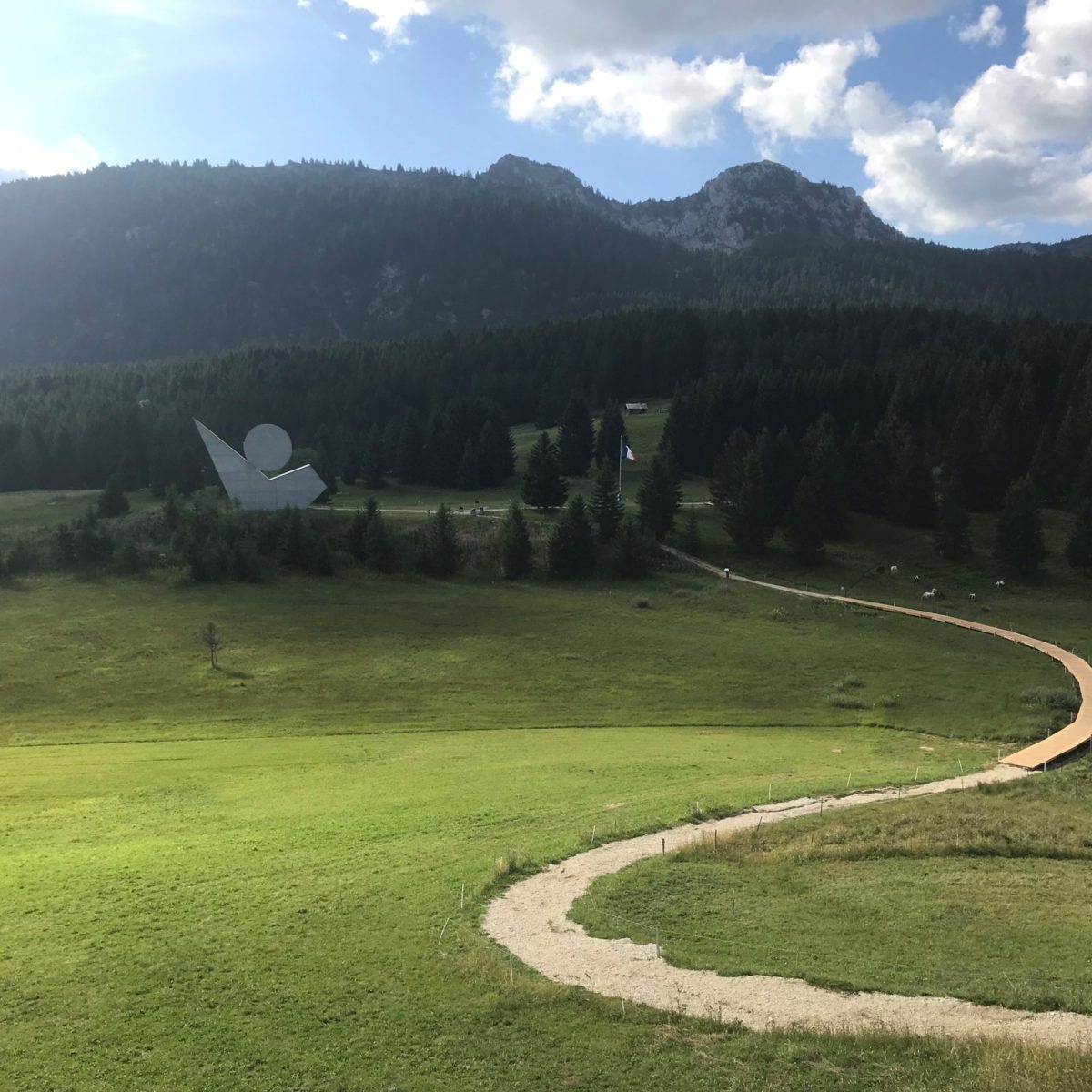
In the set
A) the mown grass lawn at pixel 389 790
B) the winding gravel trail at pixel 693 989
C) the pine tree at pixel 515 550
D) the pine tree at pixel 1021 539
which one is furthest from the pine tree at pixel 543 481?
the winding gravel trail at pixel 693 989

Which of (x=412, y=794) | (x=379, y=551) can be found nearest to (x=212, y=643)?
(x=379, y=551)

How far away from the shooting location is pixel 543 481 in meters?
109

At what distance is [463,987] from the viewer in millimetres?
15914

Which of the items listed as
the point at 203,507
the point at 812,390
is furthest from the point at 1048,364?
the point at 203,507

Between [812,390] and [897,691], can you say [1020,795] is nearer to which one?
[897,691]

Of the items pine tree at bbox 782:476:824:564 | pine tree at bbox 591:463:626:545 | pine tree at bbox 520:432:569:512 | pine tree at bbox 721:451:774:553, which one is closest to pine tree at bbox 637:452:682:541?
pine tree at bbox 591:463:626:545

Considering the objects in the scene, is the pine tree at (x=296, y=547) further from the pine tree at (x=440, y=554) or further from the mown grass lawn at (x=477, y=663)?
the pine tree at (x=440, y=554)

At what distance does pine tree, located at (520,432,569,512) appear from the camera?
358 feet

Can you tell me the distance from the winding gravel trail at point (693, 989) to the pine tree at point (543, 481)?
8646 cm

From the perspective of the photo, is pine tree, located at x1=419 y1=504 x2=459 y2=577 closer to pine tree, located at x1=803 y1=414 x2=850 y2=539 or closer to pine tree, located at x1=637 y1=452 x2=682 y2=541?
pine tree, located at x1=637 y1=452 x2=682 y2=541

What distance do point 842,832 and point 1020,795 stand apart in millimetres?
10665

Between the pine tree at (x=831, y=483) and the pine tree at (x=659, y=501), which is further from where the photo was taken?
the pine tree at (x=831, y=483)

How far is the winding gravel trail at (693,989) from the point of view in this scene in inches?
555

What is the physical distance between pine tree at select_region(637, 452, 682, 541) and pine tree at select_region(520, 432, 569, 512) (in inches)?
589
